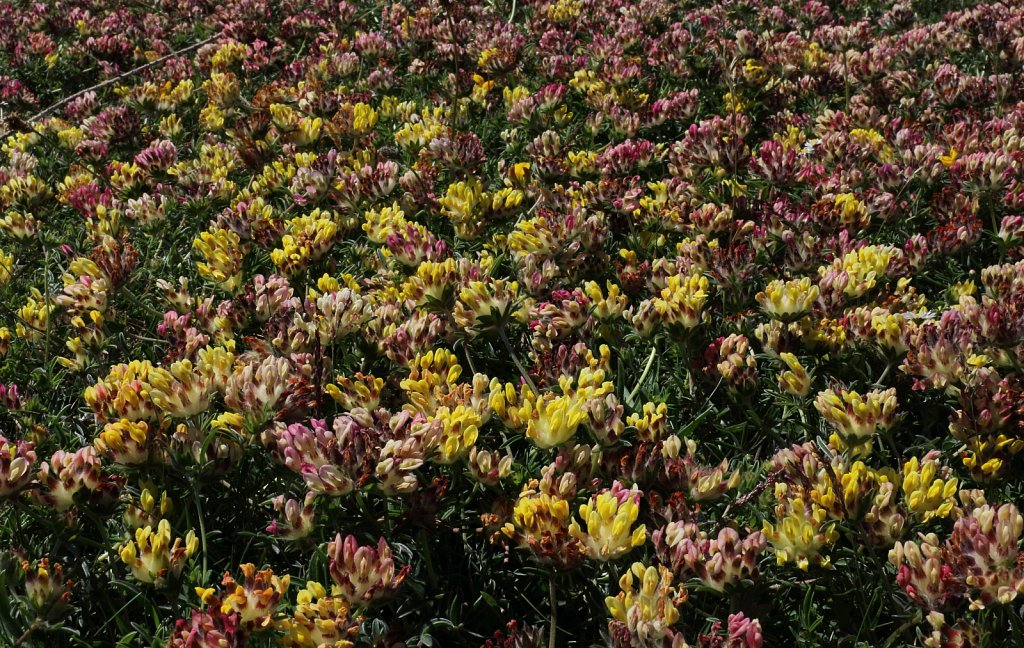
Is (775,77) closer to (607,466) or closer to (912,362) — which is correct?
(912,362)

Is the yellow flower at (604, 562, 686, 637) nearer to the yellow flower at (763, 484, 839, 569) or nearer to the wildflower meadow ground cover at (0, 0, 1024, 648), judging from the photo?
the wildflower meadow ground cover at (0, 0, 1024, 648)

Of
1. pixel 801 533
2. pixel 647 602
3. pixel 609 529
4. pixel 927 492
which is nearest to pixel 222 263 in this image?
pixel 609 529

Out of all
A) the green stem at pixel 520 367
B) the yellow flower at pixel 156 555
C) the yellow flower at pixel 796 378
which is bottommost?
the yellow flower at pixel 796 378

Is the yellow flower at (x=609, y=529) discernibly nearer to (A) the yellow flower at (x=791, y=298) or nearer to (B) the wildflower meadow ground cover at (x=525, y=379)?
(B) the wildflower meadow ground cover at (x=525, y=379)

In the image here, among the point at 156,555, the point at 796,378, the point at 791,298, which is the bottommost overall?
the point at 796,378

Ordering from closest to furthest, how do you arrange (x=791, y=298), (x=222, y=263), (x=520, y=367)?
(x=520, y=367)
(x=791, y=298)
(x=222, y=263)

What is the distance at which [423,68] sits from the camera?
5312mm

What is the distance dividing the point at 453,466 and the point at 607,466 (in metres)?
0.35

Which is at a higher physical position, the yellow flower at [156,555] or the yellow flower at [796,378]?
the yellow flower at [156,555]

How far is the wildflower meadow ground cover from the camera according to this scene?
1.67 metres

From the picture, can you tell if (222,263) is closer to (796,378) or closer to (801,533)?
(796,378)

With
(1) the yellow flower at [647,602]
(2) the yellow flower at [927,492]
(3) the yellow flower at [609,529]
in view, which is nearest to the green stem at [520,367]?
(3) the yellow flower at [609,529]

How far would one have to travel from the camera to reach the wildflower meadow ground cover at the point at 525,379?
1.67 metres

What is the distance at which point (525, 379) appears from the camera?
219 centimetres
